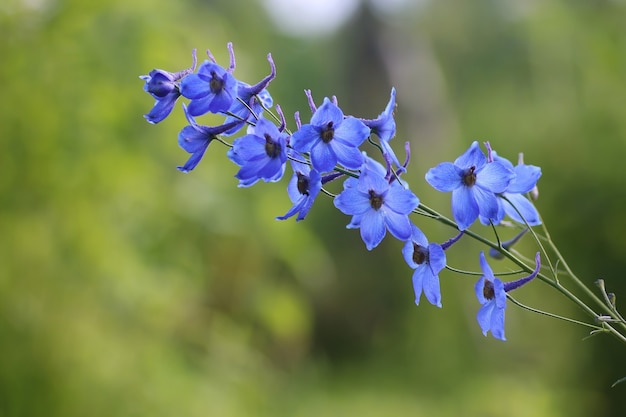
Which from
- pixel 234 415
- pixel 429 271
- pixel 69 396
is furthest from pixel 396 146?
pixel 429 271

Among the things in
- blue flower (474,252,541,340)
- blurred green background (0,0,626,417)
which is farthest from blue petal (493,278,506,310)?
blurred green background (0,0,626,417)

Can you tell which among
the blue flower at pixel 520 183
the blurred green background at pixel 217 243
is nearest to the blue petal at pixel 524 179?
the blue flower at pixel 520 183

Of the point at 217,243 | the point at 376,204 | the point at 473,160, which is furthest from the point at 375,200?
the point at 217,243

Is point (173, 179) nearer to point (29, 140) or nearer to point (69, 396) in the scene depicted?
point (29, 140)

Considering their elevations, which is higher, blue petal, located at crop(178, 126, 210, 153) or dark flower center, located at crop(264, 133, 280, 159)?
dark flower center, located at crop(264, 133, 280, 159)

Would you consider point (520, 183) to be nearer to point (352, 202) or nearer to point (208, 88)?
point (352, 202)

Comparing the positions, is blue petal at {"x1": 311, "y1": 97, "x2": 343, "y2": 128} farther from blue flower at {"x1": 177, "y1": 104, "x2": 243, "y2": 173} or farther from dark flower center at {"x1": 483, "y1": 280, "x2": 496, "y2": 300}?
dark flower center at {"x1": 483, "y1": 280, "x2": 496, "y2": 300}
